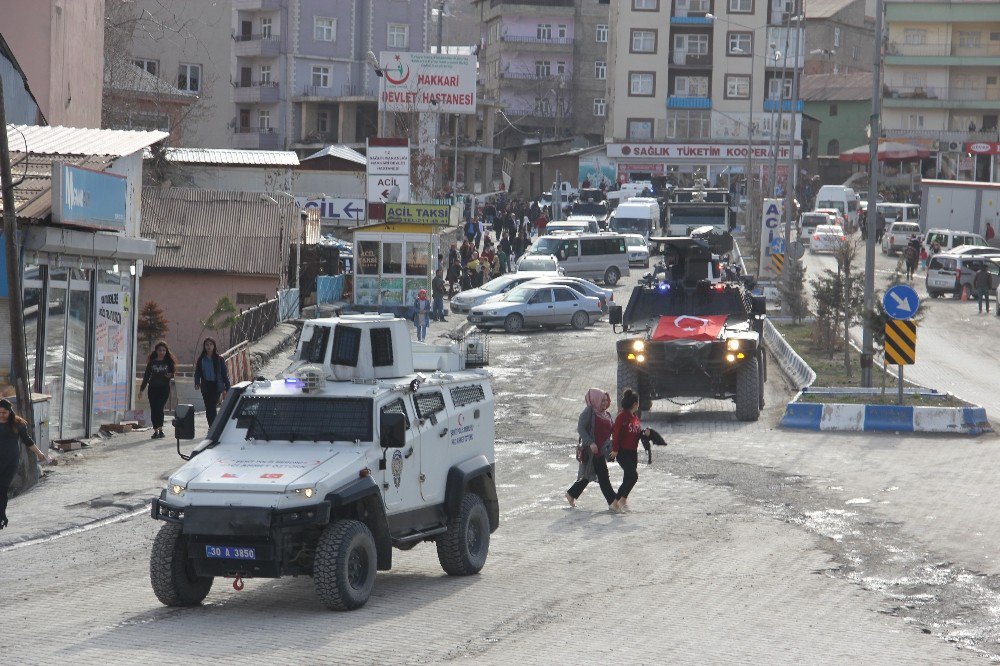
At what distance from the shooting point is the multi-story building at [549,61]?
11619 centimetres

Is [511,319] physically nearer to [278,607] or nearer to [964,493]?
[964,493]

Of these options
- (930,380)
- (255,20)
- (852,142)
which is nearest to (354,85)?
(255,20)

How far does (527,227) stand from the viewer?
68062 mm

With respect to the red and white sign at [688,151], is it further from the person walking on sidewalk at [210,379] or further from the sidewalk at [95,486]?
the person walking on sidewalk at [210,379]

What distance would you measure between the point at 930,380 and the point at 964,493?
1332 centimetres

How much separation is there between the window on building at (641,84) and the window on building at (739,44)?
Result: 5.54m

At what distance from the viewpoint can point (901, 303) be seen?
2316 centimetres

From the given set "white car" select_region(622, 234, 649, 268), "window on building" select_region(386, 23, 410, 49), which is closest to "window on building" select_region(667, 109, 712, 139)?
"window on building" select_region(386, 23, 410, 49)

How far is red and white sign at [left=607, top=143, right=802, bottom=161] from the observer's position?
93062 millimetres

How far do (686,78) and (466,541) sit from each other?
86.4 metres

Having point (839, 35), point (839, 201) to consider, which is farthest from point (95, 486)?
point (839, 35)

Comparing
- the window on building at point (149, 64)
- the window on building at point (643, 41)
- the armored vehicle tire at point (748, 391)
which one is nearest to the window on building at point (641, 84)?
the window on building at point (643, 41)

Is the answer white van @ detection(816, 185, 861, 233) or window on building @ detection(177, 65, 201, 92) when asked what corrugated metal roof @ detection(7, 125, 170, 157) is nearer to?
white van @ detection(816, 185, 861, 233)

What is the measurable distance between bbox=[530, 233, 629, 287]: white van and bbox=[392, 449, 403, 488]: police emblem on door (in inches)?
1550
